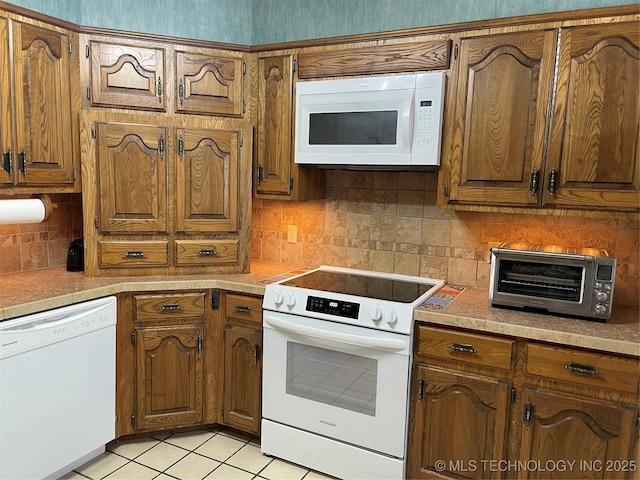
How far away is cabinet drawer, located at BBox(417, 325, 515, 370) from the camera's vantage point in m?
2.03

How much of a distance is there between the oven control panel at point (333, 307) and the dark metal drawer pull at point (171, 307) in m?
0.70

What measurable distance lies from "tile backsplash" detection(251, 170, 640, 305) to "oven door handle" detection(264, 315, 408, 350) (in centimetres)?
70

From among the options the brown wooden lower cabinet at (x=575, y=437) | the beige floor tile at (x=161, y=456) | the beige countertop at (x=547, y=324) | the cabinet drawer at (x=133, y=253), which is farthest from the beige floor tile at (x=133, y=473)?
the brown wooden lower cabinet at (x=575, y=437)

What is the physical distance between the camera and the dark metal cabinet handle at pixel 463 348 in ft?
6.84

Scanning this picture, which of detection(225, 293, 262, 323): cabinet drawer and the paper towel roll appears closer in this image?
the paper towel roll

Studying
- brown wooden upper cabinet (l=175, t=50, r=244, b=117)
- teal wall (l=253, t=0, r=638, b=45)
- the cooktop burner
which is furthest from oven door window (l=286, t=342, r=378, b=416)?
teal wall (l=253, t=0, r=638, b=45)

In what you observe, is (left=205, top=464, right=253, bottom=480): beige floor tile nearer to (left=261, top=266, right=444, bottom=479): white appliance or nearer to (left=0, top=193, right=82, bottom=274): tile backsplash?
(left=261, top=266, right=444, bottom=479): white appliance

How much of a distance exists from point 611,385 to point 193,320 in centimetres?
189

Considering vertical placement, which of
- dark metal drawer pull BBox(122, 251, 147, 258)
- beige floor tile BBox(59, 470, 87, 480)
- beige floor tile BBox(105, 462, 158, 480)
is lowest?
beige floor tile BBox(59, 470, 87, 480)

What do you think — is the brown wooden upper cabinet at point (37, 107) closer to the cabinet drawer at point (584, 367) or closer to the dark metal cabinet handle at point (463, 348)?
the dark metal cabinet handle at point (463, 348)

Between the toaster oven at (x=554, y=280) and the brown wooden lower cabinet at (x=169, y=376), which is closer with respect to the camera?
the toaster oven at (x=554, y=280)

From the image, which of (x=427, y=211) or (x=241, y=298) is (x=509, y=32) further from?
(x=241, y=298)

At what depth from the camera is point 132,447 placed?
261cm

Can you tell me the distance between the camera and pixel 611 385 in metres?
1.87
